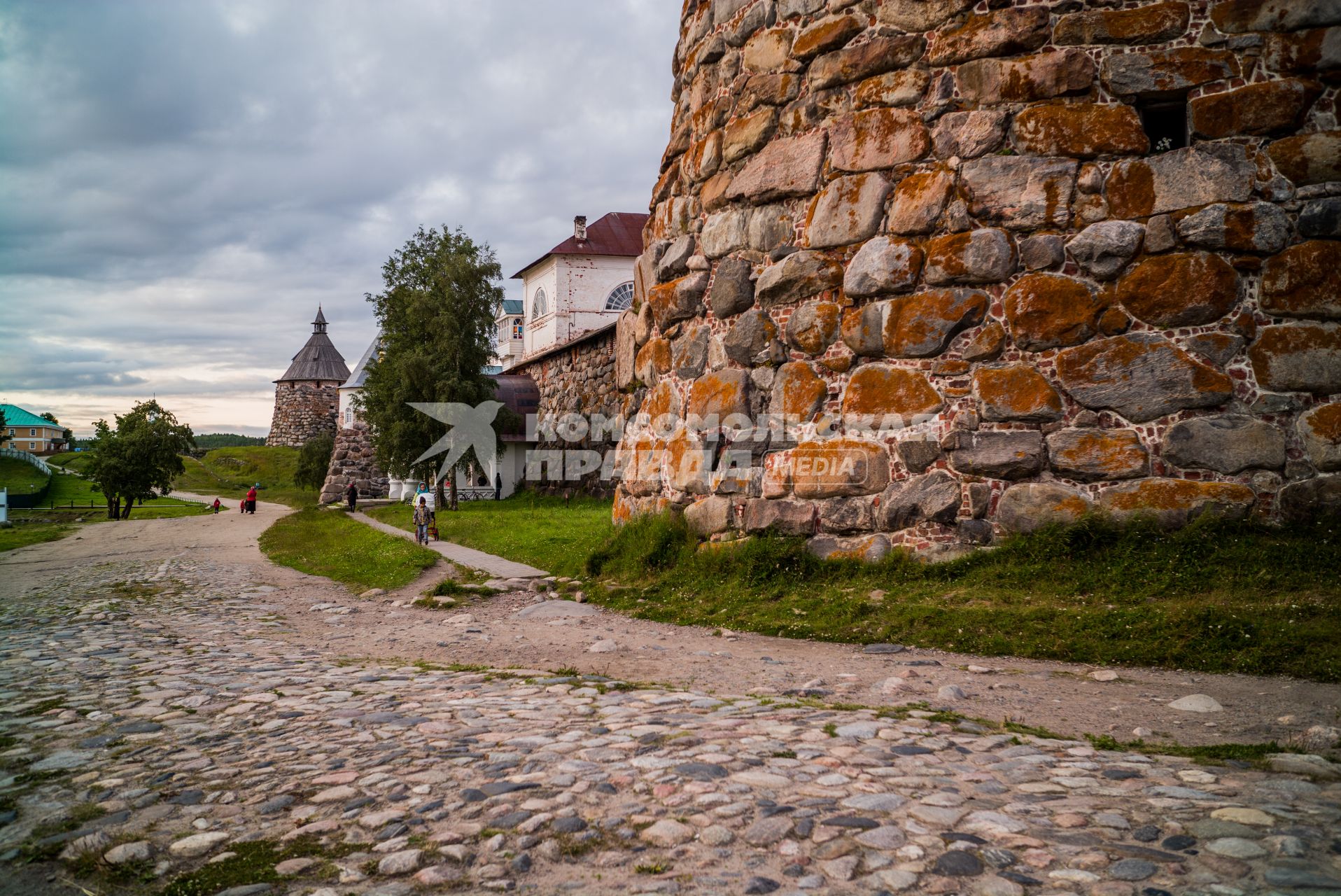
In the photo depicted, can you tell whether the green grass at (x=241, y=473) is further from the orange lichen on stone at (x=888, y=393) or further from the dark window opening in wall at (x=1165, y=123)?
the dark window opening in wall at (x=1165, y=123)

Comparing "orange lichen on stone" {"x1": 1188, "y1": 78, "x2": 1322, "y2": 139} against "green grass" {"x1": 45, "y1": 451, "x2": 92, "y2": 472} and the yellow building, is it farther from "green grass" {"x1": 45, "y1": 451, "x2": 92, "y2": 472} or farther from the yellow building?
the yellow building

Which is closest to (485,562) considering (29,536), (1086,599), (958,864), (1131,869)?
(1086,599)

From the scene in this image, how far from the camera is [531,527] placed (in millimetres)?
18234

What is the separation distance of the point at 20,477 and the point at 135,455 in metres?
20.8

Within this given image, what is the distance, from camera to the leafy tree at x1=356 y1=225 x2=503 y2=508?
1120 inches

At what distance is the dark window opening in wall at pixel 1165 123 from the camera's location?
24.0 ft

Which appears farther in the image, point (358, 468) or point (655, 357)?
point (358, 468)

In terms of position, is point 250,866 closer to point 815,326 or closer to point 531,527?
point 815,326

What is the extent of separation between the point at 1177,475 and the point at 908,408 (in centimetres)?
215

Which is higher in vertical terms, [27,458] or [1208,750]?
[27,458]

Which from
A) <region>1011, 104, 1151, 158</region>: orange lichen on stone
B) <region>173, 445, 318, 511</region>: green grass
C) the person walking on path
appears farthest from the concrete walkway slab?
<region>173, 445, 318, 511</region>: green grass

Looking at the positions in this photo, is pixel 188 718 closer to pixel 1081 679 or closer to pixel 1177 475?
pixel 1081 679

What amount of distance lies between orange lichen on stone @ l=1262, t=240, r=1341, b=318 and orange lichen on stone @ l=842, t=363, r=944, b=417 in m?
2.56

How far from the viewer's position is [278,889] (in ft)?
8.84
